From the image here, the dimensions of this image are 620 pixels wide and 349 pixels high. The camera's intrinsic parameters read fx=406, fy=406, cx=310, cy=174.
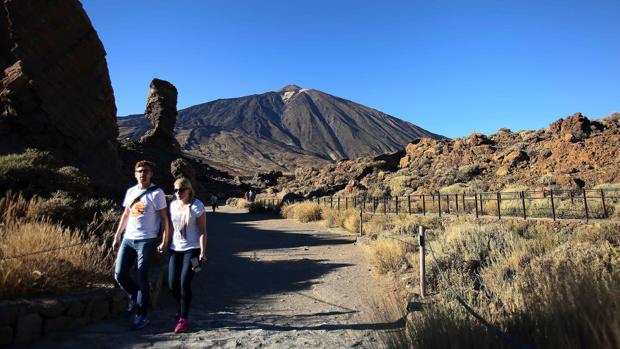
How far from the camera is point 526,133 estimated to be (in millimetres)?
38875

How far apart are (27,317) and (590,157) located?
29006 millimetres

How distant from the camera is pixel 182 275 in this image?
457 centimetres

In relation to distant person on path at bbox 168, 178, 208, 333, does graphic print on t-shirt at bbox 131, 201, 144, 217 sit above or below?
above

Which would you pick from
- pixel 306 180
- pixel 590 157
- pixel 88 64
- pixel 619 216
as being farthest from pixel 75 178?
pixel 306 180

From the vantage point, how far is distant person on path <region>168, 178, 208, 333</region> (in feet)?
15.0

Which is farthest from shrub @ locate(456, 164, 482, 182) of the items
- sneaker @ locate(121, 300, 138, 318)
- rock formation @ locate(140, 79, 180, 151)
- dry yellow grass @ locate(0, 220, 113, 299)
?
rock formation @ locate(140, 79, 180, 151)

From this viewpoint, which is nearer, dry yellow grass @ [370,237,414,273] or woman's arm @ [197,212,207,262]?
woman's arm @ [197,212,207,262]

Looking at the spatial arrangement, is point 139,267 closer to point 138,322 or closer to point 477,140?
point 138,322

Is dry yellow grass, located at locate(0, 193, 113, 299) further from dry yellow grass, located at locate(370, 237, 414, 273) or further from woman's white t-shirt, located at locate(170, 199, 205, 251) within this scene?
dry yellow grass, located at locate(370, 237, 414, 273)

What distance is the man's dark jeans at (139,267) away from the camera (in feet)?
15.0

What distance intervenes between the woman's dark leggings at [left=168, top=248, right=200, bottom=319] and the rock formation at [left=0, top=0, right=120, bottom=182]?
12506mm

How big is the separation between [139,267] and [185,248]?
0.56 metres

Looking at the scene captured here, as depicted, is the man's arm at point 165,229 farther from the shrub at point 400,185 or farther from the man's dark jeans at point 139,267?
the shrub at point 400,185

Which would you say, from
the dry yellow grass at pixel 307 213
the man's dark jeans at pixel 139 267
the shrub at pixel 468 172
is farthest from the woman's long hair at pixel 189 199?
the shrub at pixel 468 172
